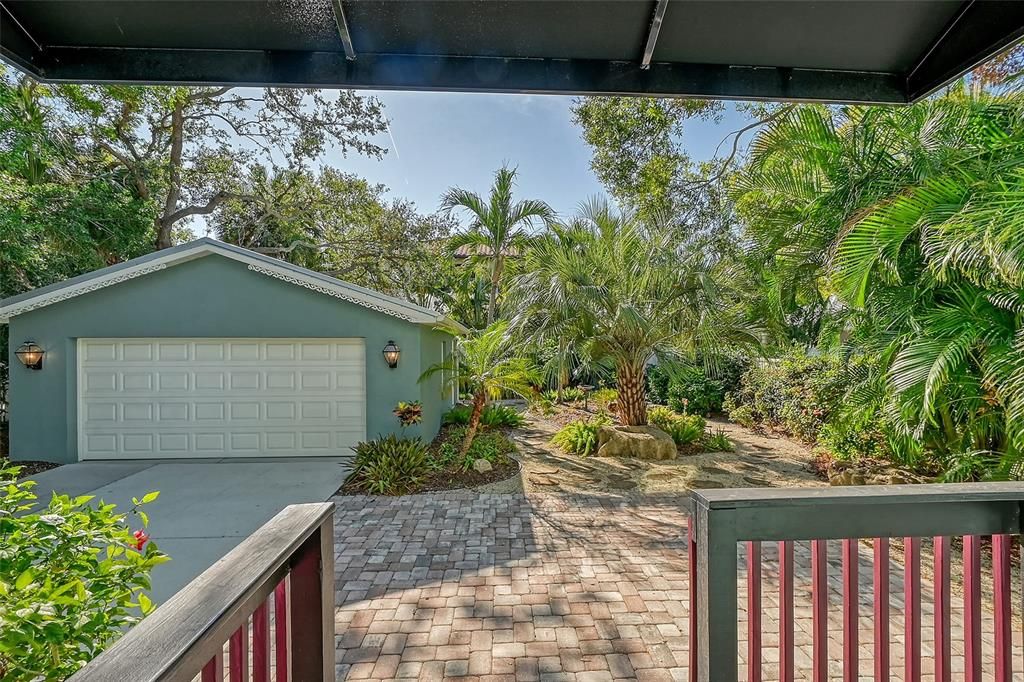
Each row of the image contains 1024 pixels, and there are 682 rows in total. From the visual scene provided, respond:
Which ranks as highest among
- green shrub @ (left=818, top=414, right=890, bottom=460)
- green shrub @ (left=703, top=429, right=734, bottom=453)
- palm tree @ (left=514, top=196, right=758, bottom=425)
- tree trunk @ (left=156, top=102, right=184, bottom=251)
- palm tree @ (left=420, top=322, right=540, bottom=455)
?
tree trunk @ (left=156, top=102, right=184, bottom=251)

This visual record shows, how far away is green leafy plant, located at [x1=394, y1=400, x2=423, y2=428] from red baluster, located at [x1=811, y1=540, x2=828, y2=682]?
5.99 meters

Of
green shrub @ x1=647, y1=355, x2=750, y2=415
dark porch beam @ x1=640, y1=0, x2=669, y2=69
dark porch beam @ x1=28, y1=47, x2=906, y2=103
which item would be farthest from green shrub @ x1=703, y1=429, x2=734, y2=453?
dark porch beam @ x1=640, y1=0, x2=669, y2=69

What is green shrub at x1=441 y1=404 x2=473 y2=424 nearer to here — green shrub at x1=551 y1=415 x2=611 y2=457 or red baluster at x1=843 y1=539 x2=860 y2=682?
green shrub at x1=551 y1=415 x2=611 y2=457

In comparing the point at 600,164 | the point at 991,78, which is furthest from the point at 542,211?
the point at 991,78

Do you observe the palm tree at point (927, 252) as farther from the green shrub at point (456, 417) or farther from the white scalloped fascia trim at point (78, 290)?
the white scalloped fascia trim at point (78, 290)

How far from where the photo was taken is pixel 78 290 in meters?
7.06

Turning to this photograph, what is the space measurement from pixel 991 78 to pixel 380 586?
683 cm

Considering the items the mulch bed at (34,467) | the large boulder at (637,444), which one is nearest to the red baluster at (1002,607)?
the large boulder at (637,444)

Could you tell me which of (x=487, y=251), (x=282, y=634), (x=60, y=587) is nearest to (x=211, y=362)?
(x=487, y=251)

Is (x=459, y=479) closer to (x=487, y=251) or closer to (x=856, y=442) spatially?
(x=856, y=442)

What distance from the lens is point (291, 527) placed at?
140 centimetres

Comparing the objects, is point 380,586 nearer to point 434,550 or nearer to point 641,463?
point 434,550

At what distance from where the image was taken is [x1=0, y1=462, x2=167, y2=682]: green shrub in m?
1.16

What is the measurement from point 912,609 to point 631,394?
6238mm
